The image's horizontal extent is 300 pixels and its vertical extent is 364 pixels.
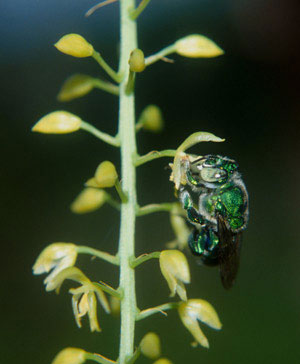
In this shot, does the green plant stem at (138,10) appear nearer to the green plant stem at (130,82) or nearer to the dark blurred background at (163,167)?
the green plant stem at (130,82)

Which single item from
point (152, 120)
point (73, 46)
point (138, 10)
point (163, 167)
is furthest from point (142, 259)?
point (163, 167)

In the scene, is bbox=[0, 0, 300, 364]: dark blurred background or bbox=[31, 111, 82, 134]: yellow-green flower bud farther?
bbox=[0, 0, 300, 364]: dark blurred background

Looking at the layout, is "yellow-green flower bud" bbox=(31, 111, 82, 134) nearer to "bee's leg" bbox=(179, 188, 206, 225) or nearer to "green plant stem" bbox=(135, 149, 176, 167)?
"green plant stem" bbox=(135, 149, 176, 167)

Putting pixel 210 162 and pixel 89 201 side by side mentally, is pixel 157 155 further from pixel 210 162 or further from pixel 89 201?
pixel 89 201

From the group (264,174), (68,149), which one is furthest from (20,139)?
(264,174)

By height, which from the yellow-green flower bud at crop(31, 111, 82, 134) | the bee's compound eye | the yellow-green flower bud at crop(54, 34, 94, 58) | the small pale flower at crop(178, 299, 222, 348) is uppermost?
the yellow-green flower bud at crop(54, 34, 94, 58)

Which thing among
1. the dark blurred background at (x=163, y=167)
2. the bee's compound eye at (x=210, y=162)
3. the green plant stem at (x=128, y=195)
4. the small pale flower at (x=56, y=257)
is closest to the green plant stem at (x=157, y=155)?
the green plant stem at (x=128, y=195)

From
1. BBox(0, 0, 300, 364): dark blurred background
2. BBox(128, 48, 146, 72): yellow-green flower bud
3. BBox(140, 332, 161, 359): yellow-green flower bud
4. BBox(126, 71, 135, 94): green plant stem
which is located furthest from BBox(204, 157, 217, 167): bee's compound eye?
BBox(0, 0, 300, 364): dark blurred background
